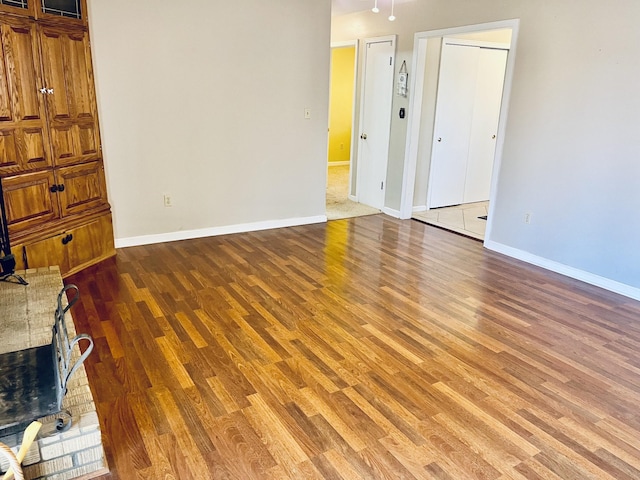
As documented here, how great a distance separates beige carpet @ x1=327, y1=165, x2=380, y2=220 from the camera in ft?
19.5

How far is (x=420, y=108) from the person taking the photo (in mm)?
5469

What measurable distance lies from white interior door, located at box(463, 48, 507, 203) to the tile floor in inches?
10.6

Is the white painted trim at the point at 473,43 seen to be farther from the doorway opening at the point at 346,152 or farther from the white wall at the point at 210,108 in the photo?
the white wall at the point at 210,108

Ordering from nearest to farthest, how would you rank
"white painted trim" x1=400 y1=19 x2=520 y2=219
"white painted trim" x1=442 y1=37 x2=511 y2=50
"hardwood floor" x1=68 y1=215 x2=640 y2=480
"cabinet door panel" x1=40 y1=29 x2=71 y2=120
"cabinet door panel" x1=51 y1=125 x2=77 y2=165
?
"hardwood floor" x1=68 y1=215 x2=640 y2=480, "cabinet door panel" x1=40 y1=29 x2=71 y2=120, "cabinet door panel" x1=51 y1=125 x2=77 y2=165, "white painted trim" x1=400 y1=19 x2=520 y2=219, "white painted trim" x1=442 y1=37 x2=511 y2=50

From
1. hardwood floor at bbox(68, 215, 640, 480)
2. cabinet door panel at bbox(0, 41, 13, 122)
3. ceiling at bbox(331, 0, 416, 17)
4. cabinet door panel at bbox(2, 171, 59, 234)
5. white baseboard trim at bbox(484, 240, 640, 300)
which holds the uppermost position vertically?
ceiling at bbox(331, 0, 416, 17)

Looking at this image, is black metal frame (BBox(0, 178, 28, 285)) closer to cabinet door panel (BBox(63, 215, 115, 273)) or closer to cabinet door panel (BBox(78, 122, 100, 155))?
cabinet door panel (BBox(63, 215, 115, 273))

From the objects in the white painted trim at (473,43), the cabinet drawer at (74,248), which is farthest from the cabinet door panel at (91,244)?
the white painted trim at (473,43)

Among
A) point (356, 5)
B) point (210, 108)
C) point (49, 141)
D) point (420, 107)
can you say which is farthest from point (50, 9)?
point (420, 107)

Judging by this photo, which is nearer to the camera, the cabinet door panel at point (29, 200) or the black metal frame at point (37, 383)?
the black metal frame at point (37, 383)

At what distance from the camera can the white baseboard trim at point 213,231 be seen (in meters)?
4.55

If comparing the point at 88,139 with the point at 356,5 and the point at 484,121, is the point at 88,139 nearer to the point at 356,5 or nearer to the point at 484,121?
the point at 356,5

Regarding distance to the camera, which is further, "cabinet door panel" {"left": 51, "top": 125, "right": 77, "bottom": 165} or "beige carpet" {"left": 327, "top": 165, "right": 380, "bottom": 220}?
"beige carpet" {"left": 327, "top": 165, "right": 380, "bottom": 220}


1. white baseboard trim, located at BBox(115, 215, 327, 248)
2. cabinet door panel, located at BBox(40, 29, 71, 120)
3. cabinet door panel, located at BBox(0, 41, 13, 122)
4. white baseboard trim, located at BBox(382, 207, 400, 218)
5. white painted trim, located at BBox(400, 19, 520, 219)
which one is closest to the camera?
cabinet door panel, located at BBox(0, 41, 13, 122)

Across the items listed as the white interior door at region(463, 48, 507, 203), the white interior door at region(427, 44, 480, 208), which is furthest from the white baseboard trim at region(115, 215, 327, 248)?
the white interior door at region(463, 48, 507, 203)
